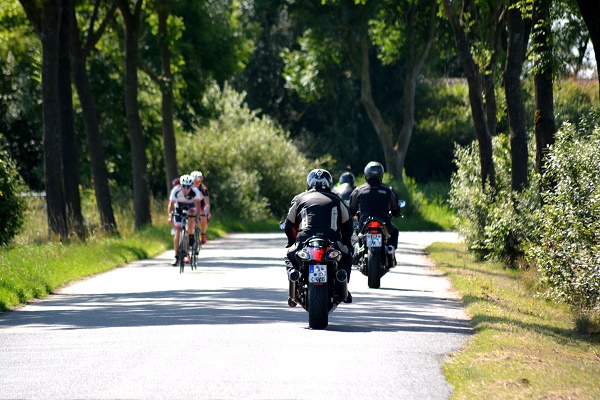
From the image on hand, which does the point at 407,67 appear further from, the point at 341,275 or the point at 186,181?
the point at 341,275

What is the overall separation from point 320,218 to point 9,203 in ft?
48.7

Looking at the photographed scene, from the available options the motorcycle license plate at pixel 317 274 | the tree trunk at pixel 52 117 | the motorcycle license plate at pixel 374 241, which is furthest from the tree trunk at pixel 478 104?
the motorcycle license plate at pixel 317 274

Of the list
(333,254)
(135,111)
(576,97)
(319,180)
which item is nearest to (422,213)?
(576,97)

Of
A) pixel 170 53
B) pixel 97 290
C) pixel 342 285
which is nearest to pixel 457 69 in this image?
pixel 170 53

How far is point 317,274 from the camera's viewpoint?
1376 cm

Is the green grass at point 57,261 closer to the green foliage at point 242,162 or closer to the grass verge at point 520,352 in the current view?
the grass verge at point 520,352

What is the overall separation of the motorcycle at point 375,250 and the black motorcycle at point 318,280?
16.8ft

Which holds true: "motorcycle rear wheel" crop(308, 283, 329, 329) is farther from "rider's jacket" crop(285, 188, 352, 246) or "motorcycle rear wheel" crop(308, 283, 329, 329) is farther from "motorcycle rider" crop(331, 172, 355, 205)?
"motorcycle rider" crop(331, 172, 355, 205)

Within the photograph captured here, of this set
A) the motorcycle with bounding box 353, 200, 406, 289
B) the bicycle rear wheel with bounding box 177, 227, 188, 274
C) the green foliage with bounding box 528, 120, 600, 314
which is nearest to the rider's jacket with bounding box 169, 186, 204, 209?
the bicycle rear wheel with bounding box 177, 227, 188, 274

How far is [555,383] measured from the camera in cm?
976

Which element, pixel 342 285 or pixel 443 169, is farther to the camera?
pixel 443 169

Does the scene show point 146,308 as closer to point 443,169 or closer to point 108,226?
point 108,226

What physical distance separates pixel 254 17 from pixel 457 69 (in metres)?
12.7

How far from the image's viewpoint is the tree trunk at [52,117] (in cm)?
2744
